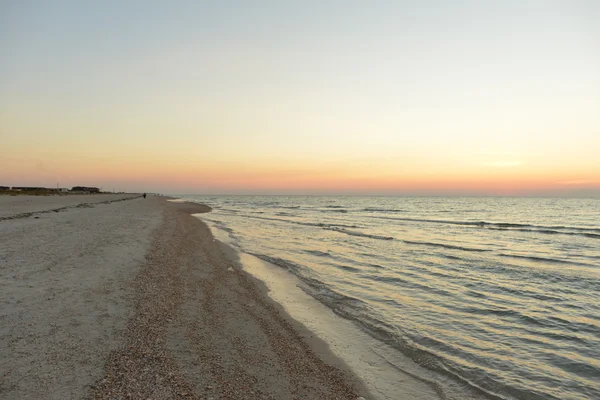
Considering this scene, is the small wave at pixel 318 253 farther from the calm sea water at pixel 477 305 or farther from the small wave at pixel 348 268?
the small wave at pixel 348 268

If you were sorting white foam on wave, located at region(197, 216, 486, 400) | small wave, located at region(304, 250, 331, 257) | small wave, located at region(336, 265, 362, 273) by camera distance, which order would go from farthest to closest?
small wave, located at region(304, 250, 331, 257) < small wave, located at region(336, 265, 362, 273) < white foam on wave, located at region(197, 216, 486, 400)

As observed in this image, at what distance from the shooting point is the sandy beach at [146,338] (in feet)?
18.1

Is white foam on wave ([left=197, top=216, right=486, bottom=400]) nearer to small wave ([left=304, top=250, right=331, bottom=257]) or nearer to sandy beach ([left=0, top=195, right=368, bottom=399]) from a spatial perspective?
sandy beach ([left=0, top=195, right=368, bottom=399])

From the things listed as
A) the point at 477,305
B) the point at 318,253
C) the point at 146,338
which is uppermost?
the point at 146,338

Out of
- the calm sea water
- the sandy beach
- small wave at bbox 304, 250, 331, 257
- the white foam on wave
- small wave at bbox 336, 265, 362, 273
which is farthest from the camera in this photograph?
small wave at bbox 304, 250, 331, 257

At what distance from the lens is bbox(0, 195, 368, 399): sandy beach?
5.52m

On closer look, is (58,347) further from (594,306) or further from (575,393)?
(594,306)

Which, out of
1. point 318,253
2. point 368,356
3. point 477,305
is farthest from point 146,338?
point 318,253

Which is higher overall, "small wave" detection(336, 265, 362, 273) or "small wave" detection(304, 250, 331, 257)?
"small wave" detection(304, 250, 331, 257)

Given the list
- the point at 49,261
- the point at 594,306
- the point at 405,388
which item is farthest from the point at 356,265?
the point at 49,261

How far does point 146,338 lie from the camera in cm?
727

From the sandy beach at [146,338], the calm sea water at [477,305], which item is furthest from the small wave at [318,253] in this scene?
the sandy beach at [146,338]

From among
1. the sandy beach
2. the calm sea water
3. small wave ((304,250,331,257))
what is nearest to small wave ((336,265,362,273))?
the calm sea water

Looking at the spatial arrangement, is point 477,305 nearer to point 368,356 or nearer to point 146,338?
point 368,356
